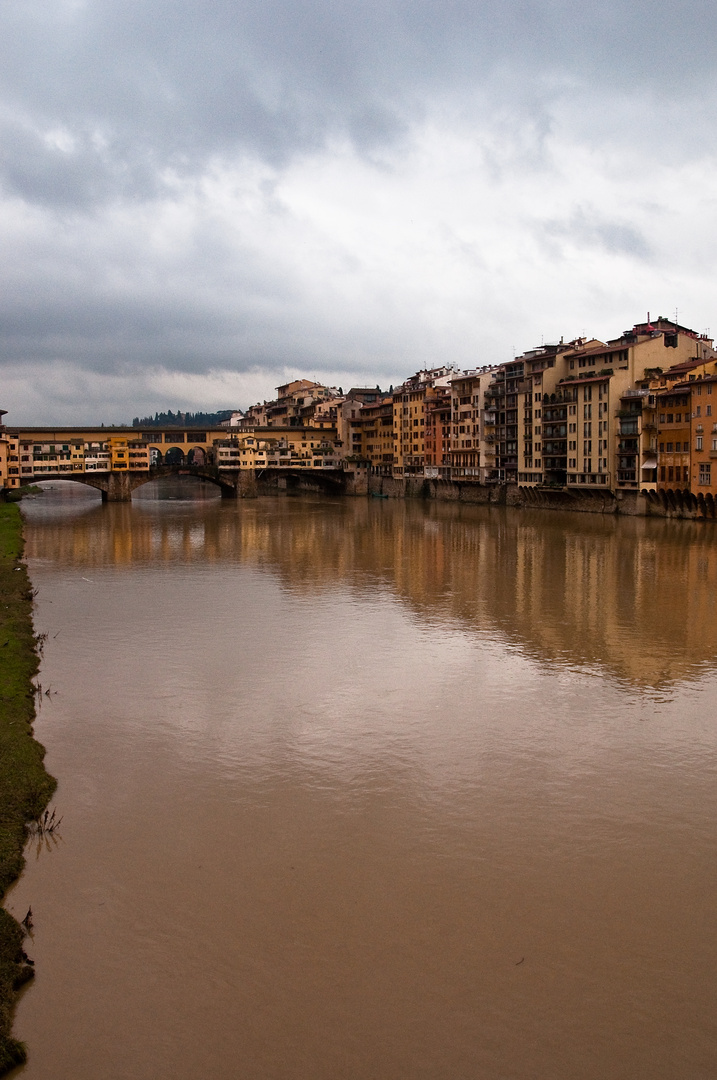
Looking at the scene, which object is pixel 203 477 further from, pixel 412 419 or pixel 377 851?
pixel 377 851

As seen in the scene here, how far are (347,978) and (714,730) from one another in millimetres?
7961

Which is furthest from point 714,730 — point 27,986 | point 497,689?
point 27,986

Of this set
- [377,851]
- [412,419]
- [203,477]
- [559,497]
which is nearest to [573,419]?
[559,497]

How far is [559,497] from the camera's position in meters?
52.6

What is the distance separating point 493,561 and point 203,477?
47734 millimetres

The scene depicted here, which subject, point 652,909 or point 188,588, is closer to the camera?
point 652,909

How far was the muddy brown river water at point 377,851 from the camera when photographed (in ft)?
22.7

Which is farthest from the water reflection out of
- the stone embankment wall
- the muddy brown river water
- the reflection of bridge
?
the reflection of bridge

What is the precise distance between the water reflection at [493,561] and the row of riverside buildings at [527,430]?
3223mm

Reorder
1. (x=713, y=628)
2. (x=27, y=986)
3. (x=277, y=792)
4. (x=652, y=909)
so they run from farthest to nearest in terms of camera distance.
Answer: (x=713, y=628) → (x=277, y=792) → (x=652, y=909) → (x=27, y=986)

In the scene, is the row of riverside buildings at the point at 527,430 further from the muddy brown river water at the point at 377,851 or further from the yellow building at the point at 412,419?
the muddy brown river water at the point at 377,851

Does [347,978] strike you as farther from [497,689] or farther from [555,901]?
[497,689]

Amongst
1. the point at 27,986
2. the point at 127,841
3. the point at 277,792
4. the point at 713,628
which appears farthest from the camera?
the point at 713,628

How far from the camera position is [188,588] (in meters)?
27.2
